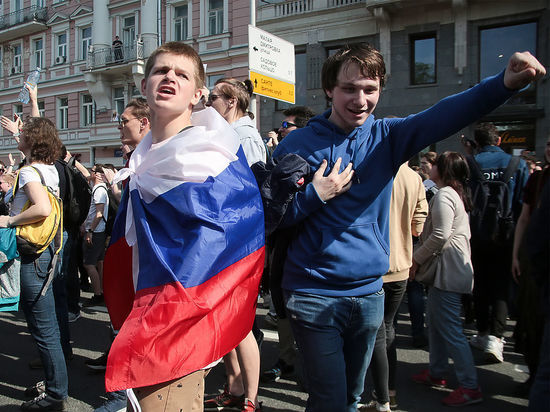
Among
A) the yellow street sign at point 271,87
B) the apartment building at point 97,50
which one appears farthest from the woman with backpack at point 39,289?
the apartment building at point 97,50

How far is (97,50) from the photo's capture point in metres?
22.9

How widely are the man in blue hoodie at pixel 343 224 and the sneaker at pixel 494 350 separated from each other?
269cm

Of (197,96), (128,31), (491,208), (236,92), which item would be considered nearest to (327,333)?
(197,96)

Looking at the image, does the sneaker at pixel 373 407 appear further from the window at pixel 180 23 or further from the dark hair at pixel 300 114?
the window at pixel 180 23

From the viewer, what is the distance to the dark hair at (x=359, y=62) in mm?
2018

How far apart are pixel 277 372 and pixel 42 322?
5.86ft

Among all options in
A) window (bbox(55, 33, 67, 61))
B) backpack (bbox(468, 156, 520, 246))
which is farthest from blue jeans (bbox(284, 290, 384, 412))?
window (bbox(55, 33, 67, 61))

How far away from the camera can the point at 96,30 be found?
23016 millimetres

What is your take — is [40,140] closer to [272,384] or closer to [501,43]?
[272,384]

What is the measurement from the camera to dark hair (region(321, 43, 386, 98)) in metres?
2.02

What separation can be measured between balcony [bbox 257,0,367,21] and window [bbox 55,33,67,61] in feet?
42.2

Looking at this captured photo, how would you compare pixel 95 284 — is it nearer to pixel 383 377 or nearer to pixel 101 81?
pixel 383 377

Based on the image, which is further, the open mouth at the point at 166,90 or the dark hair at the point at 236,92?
the dark hair at the point at 236,92

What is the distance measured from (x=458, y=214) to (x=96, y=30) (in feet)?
76.2
